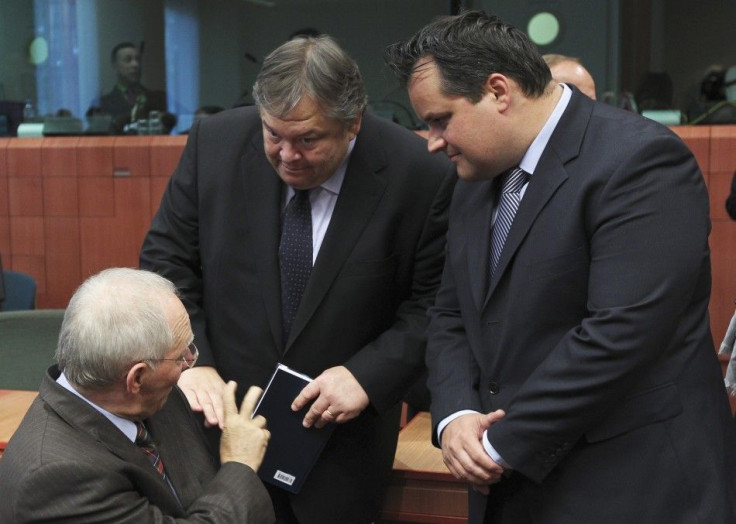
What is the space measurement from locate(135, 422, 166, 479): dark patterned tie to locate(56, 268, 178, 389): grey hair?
0.18 metres

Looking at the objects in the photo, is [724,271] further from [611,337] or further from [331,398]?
[611,337]

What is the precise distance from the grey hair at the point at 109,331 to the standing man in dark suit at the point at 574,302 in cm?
56

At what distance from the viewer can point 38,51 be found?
24.7ft

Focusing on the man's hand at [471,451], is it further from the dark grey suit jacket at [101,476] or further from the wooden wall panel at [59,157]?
the wooden wall panel at [59,157]

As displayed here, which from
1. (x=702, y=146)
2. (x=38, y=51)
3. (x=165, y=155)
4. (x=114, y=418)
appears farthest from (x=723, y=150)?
(x=38, y=51)

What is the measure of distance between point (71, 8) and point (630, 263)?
6.94 metres

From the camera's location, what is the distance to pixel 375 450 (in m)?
2.29

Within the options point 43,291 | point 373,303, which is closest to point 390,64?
point 373,303

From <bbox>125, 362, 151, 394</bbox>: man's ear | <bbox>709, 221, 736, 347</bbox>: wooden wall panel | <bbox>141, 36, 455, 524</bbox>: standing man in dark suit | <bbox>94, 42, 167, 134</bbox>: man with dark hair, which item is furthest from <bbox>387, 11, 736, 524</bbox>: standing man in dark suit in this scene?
<bbox>94, 42, 167, 134</bbox>: man with dark hair

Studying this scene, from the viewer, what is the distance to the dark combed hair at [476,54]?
173 cm

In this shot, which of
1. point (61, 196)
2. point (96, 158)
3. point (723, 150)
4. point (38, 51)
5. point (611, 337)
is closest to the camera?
point (611, 337)

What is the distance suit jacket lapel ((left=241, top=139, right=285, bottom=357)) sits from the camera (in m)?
2.19

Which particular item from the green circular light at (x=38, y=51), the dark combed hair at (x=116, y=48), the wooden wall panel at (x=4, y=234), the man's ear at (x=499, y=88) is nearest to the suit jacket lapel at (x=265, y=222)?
the man's ear at (x=499, y=88)

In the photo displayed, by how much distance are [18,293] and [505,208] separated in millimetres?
3636
